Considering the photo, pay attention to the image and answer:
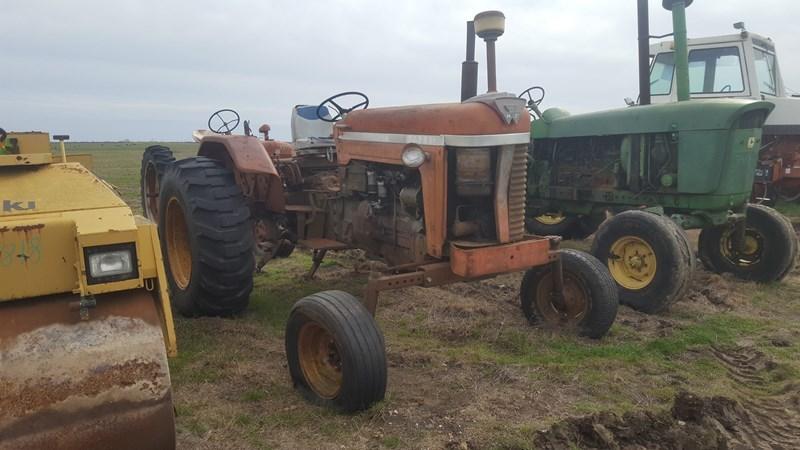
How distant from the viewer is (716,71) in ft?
25.2

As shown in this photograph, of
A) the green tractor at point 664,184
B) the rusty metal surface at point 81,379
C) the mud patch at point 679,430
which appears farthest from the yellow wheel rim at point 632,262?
the rusty metal surface at point 81,379

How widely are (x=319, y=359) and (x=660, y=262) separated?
2.86 meters

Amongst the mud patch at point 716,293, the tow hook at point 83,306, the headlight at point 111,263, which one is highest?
the headlight at point 111,263

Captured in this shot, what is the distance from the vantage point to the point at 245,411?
10.6ft

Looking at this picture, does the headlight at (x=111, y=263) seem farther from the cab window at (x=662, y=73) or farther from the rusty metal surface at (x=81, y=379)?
the cab window at (x=662, y=73)

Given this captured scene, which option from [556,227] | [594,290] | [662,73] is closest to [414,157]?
[594,290]

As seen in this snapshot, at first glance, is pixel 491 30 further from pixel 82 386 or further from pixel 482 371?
pixel 82 386

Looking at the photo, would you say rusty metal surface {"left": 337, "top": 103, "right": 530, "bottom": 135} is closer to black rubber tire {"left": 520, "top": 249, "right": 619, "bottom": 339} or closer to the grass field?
black rubber tire {"left": 520, "top": 249, "right": 619, "bottom": 339}

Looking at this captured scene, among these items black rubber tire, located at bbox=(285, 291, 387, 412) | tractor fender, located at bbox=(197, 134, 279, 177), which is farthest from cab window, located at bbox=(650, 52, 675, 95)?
black rubber tire, located at bbox=(285, 291, 387, 412)

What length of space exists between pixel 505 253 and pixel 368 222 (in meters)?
1.03

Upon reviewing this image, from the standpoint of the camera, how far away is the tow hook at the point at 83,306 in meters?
2.27

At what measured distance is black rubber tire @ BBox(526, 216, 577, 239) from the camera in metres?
8.21

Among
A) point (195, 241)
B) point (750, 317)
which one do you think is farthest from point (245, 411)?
point (750, 317)

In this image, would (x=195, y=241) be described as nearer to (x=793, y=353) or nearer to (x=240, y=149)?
(x=240, y=149)
